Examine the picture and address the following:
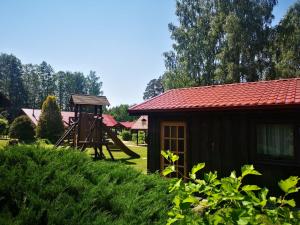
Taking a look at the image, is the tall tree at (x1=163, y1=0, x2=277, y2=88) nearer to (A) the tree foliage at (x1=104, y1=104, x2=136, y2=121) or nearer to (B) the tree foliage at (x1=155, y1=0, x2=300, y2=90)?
(B) the tree foliage at (x1=155, y1=0, x2=300, y2=90)

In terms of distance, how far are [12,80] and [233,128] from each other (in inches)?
3007

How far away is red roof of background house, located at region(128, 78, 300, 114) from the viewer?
8.23 m

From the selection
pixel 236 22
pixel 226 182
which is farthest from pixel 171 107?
pixel 236 22

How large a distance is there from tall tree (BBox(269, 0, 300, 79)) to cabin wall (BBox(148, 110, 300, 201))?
17.5m

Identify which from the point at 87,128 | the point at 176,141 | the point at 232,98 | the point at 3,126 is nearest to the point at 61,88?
the point at 3,126

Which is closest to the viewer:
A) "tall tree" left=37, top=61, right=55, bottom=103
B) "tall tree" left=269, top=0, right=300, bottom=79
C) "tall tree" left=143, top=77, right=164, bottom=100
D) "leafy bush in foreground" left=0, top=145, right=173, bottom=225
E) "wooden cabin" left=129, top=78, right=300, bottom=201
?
"leafy bush in foreground" left=0, top=145, right=173, bottom=225

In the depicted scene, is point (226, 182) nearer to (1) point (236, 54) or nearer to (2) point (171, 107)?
(2) point (171, 107)

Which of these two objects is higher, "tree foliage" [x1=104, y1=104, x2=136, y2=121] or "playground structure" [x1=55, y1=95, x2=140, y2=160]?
"tree foliage" [x1=104, y1=104, x2=136, y2=121]

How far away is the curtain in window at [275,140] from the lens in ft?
26.7

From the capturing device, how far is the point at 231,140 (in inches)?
359

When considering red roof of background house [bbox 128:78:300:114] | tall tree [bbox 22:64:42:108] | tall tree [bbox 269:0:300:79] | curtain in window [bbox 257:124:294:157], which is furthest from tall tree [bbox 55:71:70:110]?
curtain in window [bbox 257:124:294:157]

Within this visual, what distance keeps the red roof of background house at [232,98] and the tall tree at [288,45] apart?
1556 cm

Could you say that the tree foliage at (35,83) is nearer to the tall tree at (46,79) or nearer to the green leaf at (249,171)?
the tall tree at (46,79)

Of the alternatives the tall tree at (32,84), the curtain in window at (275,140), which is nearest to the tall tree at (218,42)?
the curtain in window at (275,140)
